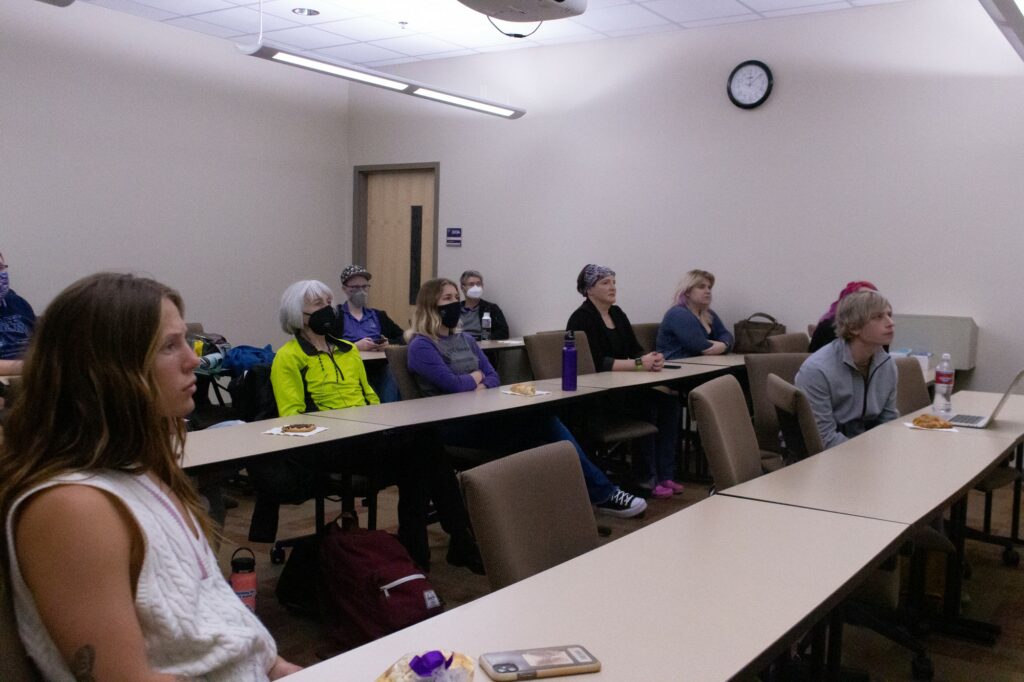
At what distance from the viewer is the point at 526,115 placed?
7422 mm

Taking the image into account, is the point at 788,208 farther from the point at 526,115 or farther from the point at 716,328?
the point at 526,115

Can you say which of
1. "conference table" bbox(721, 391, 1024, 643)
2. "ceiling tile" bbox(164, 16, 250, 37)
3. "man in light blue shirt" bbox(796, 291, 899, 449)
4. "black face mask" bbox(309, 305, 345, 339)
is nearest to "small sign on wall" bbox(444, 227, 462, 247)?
"ceiling tile" bbox(164, 16, 250, 37)

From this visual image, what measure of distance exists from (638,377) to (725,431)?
6.34 feet

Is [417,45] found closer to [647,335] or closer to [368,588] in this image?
[647,335]

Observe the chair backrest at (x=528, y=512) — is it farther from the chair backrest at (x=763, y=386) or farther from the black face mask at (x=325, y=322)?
the chair backrest at (x=763, y=386)

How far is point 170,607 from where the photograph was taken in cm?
118

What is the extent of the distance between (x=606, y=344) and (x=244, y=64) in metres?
4.26

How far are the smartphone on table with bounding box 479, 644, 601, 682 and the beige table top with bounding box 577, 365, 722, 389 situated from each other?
9.54 ft

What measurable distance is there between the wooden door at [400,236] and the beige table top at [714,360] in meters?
3.09

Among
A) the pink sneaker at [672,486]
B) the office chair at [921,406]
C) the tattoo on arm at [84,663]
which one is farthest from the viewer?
the pink sneaker at [672,486]

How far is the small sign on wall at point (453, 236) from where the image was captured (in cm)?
782

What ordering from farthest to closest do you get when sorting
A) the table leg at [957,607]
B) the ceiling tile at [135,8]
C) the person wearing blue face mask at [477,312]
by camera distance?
the person wearing blue face mask at [477,312] < the ceiling tile at [135,8] < the table leg at [957,607]

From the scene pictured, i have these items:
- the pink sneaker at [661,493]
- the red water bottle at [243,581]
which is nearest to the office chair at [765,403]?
the pink sneaker at [661,493]

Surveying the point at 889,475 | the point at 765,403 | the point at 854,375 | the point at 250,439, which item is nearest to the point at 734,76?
the point at 765,403
